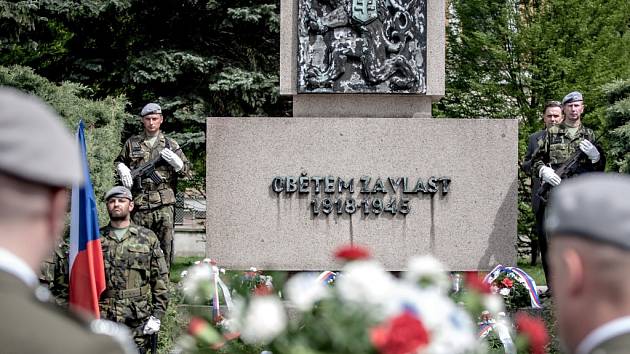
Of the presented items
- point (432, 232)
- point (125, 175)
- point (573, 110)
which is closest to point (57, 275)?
point (125, 175)

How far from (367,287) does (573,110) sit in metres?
8.49

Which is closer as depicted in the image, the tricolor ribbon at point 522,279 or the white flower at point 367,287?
the white flower at point 367,287

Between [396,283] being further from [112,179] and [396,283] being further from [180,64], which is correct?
[180,64]

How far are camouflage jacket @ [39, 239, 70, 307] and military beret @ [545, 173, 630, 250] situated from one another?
6548 mm

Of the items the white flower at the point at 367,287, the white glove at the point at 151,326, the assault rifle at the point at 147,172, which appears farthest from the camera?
the assault rifle at the point at 147,172

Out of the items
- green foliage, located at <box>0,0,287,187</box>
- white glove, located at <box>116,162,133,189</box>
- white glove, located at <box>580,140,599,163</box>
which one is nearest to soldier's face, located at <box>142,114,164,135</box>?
white glove, located at <box>116,162,133,189</box>

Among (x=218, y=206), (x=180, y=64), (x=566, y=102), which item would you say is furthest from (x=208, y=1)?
(x=566, y=102)

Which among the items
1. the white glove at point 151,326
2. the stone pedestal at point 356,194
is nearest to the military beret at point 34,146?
the white glove at point 151,326

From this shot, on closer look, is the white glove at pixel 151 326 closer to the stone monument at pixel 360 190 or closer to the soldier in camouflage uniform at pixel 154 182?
the soldier in camouflage uniform at pixel 154 182

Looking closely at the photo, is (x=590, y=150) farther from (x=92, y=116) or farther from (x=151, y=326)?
(x=92, y=116)

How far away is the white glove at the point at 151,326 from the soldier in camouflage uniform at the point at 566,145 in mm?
4085

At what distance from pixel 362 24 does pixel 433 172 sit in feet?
5.52

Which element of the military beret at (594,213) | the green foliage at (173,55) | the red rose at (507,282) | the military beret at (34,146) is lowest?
the red rose at (507,282)

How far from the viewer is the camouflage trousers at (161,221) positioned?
34.5 feet
